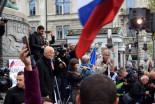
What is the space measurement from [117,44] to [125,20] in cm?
2473

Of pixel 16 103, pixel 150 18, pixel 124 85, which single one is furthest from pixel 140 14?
pixel 16 103

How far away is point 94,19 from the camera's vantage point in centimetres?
285

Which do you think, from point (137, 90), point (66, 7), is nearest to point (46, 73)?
point (137, 90)

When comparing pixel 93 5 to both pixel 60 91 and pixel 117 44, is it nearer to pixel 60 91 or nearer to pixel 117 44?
pixel 60 91

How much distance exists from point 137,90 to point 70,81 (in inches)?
92.1

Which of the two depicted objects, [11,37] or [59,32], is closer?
[11,37]

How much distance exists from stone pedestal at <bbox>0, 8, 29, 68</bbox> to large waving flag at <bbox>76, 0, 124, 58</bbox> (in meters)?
6.89

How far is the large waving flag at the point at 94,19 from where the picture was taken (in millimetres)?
2787

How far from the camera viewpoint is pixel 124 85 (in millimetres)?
9625

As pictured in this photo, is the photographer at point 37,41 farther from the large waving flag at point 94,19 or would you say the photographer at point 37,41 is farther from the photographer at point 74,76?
the large waving flag at point 94,19

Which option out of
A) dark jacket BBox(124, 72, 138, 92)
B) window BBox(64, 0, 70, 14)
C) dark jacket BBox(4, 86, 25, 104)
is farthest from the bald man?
window BBox(64, 0, 70, 14)

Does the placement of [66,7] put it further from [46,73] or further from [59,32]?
[46,73]

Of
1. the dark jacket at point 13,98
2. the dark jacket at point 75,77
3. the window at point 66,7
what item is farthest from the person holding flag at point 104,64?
the window at point 66,7

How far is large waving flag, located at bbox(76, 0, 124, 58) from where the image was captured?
9.14ft
